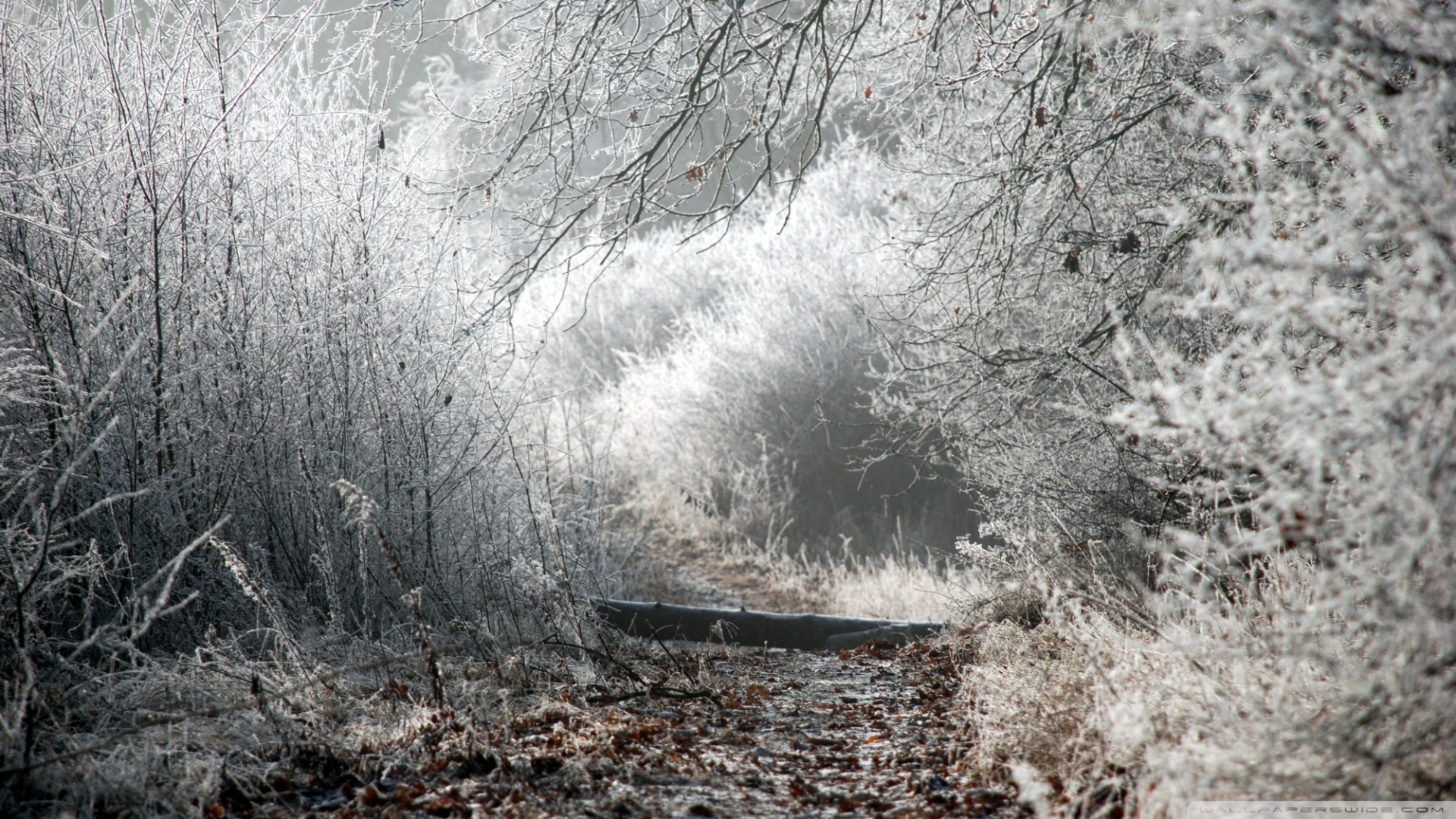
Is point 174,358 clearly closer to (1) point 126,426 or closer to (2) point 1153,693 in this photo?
(1) point 126,426

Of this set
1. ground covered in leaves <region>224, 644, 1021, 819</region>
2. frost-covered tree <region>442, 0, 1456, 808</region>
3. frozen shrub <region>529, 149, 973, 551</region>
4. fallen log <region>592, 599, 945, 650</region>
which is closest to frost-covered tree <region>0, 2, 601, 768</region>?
ground covered in leaves <region>224, 644, 1021, 819</region>

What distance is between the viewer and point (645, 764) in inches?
116

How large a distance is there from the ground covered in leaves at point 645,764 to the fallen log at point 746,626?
6.64 ft

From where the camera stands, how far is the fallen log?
20.0 feet

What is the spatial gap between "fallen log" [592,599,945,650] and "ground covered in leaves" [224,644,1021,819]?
2.03 metres

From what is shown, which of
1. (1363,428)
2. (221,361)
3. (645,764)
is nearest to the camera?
(1363,428)

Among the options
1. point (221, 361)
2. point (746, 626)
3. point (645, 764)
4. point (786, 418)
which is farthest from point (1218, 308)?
point (786, 418)

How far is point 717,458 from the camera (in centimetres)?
1088

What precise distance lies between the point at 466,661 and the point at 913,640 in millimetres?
2745

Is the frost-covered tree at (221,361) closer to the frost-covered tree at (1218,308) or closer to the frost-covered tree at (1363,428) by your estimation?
the frost-covered tree at (1218,308)

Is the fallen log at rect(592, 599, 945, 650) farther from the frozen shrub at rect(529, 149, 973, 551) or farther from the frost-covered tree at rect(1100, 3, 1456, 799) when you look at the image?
the frost-covered tree at rect(1100, 3, 1456, 799)

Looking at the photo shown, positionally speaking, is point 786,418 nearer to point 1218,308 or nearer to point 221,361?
point 221,361

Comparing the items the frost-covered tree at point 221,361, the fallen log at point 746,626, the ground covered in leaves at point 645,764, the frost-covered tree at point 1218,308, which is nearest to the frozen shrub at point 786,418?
the frost-covered tree at point 1218,308

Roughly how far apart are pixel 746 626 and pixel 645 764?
331cm
